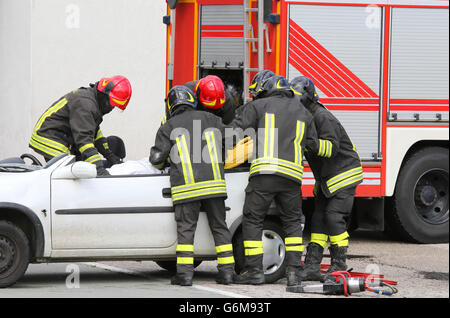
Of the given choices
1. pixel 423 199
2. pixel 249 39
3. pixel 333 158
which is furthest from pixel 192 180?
pixel 423 199

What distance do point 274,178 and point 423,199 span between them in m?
3.76

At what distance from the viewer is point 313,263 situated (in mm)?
8109

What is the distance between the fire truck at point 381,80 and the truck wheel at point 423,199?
1 cm

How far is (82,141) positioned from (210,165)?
115cm

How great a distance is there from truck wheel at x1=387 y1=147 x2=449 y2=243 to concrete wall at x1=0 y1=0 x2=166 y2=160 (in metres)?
6.15

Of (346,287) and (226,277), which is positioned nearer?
(346,287)

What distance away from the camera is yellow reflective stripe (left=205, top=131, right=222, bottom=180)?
7569mm

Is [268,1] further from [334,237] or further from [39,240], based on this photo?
[39,240]

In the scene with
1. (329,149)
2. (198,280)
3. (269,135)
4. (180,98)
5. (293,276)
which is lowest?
(198,280)

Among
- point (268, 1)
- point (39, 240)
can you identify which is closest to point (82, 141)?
point (39, 240)

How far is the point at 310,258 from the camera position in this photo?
8125 mm

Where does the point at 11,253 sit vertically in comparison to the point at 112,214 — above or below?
below

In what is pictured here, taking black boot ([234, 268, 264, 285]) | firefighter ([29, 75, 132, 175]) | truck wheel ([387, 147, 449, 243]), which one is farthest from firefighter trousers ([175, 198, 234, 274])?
truck wheel ([387, 147, 449, 243])

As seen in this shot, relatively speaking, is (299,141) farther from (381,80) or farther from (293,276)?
(381,80)
